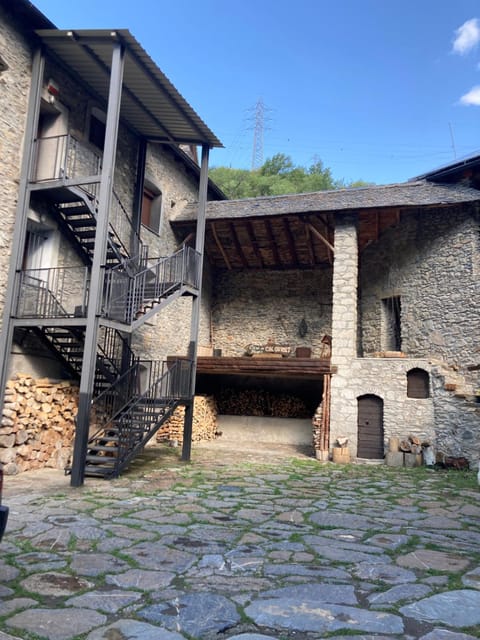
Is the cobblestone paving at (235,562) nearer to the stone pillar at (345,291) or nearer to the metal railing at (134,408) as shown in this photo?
the metal railing at (134,408)

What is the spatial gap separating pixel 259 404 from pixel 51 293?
346 inches

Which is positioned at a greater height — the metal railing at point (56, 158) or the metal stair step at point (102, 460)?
the metal railing at point (56, 158)

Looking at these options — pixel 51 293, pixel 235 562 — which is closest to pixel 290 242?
pixel 51 293

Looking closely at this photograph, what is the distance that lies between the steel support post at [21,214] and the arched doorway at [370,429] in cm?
815

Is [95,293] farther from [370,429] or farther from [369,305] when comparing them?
[369,305]

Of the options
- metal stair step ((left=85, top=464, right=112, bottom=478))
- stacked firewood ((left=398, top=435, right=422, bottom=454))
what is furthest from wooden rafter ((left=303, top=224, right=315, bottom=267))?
metal stair step ((left=85, top=464, right=112, bottom=478))

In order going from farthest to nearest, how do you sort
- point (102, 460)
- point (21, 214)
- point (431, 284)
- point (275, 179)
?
point (275, 179) → point (431, 284) → point (21, 214) → point (102, 460)

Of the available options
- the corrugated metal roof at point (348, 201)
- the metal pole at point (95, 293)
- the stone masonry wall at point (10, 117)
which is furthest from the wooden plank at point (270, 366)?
the stone masonry wall at point (10, 117)

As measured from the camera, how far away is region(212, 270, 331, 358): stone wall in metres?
17.2

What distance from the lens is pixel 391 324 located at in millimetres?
15102

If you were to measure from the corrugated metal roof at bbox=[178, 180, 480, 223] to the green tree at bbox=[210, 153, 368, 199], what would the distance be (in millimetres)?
12274

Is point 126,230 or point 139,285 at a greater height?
point 126,230

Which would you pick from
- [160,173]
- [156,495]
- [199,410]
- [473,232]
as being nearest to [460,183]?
[473,232]

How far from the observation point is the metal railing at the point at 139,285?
8.42 metres
